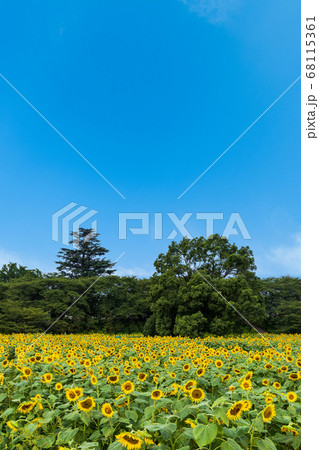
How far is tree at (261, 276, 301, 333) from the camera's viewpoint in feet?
62.3

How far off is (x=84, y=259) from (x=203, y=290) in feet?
41.1

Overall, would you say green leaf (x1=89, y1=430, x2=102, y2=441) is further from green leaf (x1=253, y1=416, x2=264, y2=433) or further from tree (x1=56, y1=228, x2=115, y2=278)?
tree (x1=56, y1=228, x2=115, y2=278)

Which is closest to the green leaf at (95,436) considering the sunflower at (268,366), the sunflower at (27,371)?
the sunflower at (27,371)

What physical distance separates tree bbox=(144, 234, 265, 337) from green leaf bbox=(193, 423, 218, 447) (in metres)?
13.5

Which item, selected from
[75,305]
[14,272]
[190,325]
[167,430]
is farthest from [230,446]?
[14,272]

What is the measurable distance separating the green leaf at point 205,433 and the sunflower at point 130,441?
0.27 m

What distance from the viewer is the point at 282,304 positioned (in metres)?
19.7

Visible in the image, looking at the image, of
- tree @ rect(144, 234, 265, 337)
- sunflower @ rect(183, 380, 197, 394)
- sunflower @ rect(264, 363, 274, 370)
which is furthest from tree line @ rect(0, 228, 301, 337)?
sunflower @ rect(183, 380, 197, 394)

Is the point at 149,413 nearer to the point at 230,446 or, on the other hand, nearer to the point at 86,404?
the point at 86,404

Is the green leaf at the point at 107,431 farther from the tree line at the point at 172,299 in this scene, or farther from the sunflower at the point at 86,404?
the tree line at the point at 172,299

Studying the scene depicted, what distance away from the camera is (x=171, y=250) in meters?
16.8
